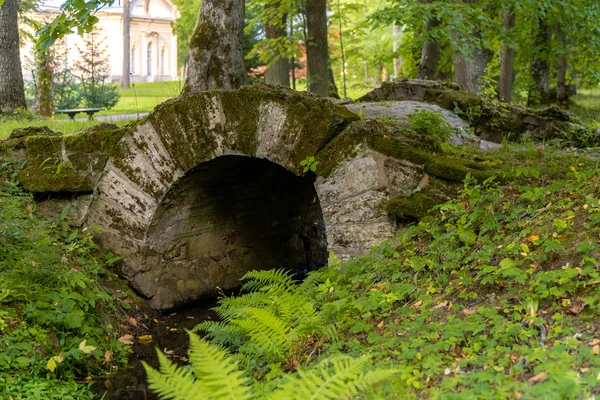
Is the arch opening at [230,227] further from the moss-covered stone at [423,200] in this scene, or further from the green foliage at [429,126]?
the moss-covered stone at [423,200]

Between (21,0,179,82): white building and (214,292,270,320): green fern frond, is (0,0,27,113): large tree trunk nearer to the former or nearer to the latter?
(214,292,270,320): green fern frond

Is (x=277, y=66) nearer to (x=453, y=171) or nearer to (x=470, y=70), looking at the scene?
(x=470, y=70)

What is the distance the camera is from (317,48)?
1233cm

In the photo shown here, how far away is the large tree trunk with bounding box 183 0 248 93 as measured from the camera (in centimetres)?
916

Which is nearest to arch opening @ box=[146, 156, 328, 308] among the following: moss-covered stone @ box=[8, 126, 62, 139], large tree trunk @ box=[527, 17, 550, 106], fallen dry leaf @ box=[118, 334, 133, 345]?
fallen dry leaf @ box=[118, 334, 133, 345]

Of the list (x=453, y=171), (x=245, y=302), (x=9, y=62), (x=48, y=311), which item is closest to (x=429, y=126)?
(x=453, y=171)

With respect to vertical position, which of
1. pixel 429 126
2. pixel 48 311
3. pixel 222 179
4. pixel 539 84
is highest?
pixel 539 84

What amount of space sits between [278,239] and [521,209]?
4825 millimetres

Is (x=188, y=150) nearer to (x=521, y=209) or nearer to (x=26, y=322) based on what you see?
(x=26, y=322)

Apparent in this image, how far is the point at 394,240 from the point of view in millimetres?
6383

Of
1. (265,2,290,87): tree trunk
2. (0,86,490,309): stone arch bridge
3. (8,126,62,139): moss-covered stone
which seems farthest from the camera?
(265,2,290,87): tree trunk

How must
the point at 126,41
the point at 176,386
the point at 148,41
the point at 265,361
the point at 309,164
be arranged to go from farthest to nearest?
the point at 148,41, the point at 126,41, the point at 309,164, the point at 265,361, the point at 176,386

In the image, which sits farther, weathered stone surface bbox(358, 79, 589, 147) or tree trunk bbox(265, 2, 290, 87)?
tree trunk bbox(265, 2, 290, 87)

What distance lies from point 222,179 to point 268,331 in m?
3.45
